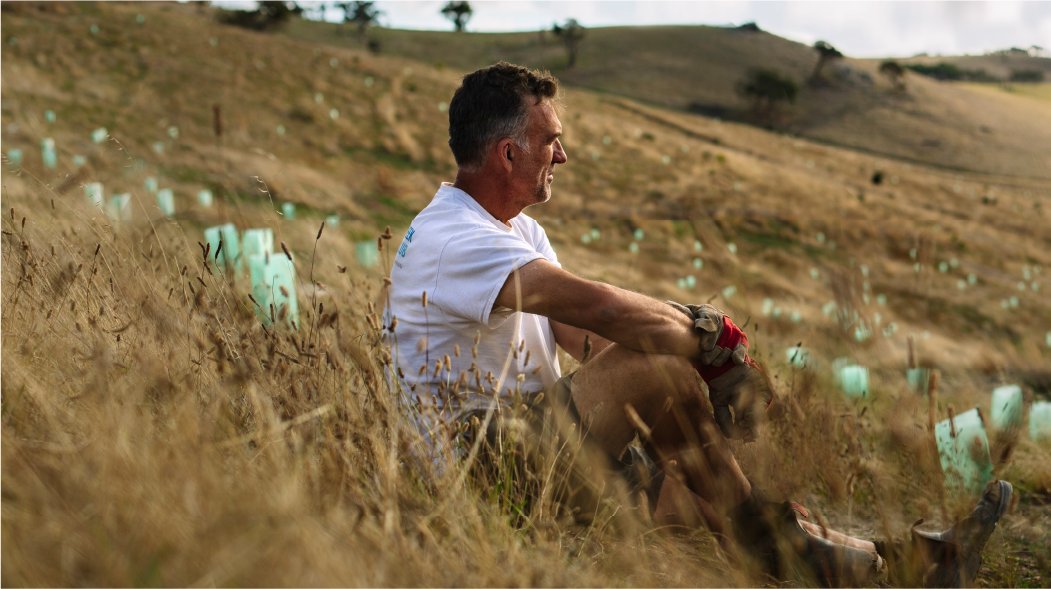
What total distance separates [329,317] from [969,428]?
9.06 ft

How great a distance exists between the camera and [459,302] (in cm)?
269

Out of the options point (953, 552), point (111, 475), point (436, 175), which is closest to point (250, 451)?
point (111, 475)

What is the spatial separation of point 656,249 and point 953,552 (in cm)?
1109

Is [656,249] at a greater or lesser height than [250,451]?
lesser

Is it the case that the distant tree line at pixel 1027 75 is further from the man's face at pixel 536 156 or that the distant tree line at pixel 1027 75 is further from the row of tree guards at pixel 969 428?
the man's face at pixel 536 156

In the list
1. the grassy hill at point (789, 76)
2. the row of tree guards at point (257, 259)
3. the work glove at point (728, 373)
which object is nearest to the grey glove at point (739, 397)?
the work glove at point (728, 373)

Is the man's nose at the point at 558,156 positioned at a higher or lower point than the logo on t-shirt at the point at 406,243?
higher

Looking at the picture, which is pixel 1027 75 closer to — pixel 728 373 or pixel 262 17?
pixel 262 17

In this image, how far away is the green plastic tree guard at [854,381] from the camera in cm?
442

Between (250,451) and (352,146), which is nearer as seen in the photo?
(250,451)

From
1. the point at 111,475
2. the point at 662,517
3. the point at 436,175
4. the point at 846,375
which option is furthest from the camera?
the point at 436,175

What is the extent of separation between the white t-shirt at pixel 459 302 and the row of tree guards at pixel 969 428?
46.8 inches

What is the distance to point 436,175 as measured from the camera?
15.4 m

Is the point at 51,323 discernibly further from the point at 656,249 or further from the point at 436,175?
the point at 436,175
